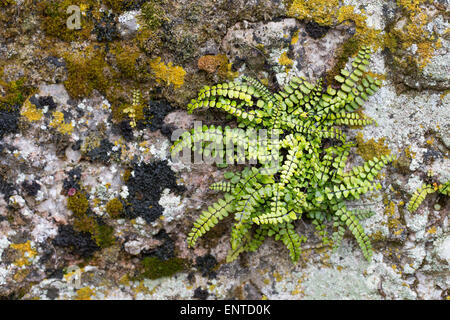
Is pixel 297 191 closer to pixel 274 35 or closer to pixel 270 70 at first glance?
pixel 270 70

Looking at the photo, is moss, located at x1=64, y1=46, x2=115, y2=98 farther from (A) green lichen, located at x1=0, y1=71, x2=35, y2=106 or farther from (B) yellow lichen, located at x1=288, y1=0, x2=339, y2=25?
(B) yellow lichen, located at x1=288, y1=0, x2=339, y2=25

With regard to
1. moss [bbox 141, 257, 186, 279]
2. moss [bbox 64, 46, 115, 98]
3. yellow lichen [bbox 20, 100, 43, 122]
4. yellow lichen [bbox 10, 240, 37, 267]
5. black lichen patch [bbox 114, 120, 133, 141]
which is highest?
moss [bbox 64, 46, 115, 98]

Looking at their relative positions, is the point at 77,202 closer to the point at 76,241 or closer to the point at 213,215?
the point at 76,241

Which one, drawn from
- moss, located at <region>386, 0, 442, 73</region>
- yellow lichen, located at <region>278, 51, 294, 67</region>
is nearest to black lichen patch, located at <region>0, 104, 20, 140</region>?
yellow lichen, located at <region>278, 51, 294, 67</region>

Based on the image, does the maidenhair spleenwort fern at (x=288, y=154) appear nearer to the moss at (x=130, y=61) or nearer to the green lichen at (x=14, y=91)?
the moss at (x=130, y=61)

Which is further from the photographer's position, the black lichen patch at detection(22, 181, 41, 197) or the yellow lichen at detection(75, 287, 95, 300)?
the yellow lichen at detection(75, 287, 95, 300)

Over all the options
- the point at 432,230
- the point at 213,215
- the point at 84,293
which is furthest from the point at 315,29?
the point at 84,293
